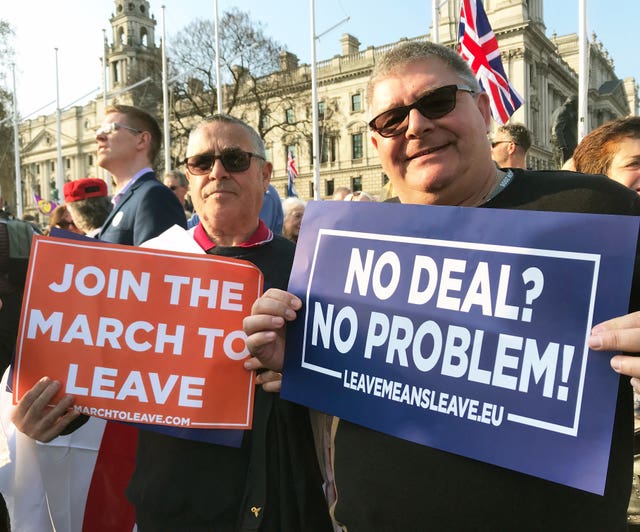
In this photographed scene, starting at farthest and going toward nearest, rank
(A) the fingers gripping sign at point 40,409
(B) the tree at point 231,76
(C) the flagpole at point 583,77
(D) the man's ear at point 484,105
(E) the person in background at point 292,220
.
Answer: (B) the tree at point 231,76
(C) the flagpole at point 583,77
(E) the person in background at point 292,220
(A) the fingers gripping sign at point 40,409
(D) the man's ear at point 484,105

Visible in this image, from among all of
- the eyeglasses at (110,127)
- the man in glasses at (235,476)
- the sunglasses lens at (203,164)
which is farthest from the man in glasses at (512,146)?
the man in glasses at (235,476)

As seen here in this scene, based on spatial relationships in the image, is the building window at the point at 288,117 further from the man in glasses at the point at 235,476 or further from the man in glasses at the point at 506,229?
the man in glasses at the point at 506,229

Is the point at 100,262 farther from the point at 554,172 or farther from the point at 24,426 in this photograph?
the point at 554,172

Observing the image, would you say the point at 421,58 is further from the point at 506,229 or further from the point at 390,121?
the point at 506,229

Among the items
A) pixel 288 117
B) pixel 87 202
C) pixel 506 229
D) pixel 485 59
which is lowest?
pixel 506 229

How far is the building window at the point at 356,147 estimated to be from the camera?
49.2 metres

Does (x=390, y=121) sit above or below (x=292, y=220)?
above

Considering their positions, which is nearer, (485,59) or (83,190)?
(83,190)

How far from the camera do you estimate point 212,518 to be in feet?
6.12

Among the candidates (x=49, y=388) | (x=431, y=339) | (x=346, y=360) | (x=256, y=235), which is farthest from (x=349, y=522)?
(x=256, y=235)

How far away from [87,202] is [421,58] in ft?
10.9

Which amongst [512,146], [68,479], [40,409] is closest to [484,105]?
[40,409]

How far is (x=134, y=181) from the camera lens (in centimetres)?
337

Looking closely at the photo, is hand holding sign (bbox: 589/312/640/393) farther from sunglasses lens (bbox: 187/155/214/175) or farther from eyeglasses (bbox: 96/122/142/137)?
eyeglasses (bbox: 96/122/142/137)
